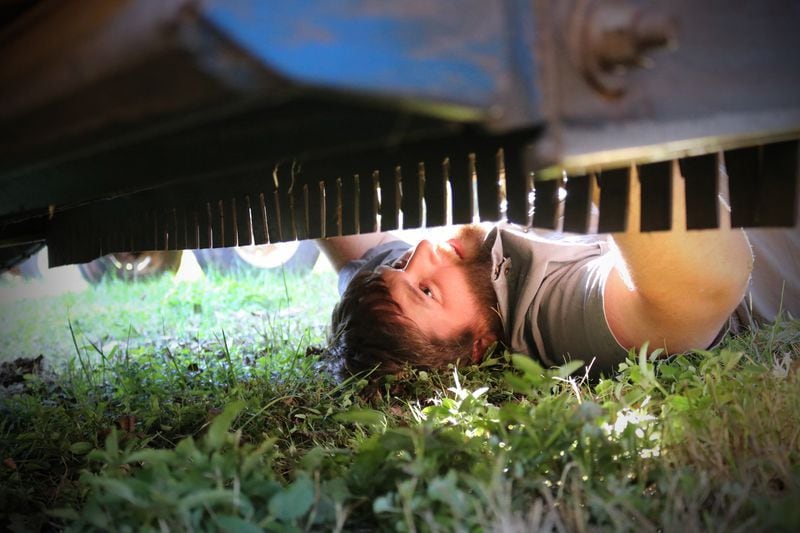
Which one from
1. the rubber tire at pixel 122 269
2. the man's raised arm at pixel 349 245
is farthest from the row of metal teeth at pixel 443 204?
the rubber tire at pixel 122 269

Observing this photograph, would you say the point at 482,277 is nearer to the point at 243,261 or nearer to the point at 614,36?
the point at 614,36

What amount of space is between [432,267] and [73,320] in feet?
7.92

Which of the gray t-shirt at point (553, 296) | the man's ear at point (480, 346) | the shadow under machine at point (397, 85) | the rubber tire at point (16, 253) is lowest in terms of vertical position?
the man's ear at point (480, 346)

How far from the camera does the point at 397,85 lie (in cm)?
71

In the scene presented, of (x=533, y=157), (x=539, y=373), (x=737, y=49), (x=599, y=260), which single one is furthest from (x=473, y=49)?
(x=599, y=260)

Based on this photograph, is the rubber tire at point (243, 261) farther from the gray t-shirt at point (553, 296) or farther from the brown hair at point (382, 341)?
the gray t-shirt at point (553, 296)

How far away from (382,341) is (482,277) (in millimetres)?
467

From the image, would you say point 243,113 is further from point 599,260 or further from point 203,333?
point 203,333

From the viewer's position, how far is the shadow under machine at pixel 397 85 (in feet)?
2.27

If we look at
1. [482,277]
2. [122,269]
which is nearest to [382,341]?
[482,277]

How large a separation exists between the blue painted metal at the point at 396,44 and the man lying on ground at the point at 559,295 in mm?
996

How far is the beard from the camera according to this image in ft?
9.04

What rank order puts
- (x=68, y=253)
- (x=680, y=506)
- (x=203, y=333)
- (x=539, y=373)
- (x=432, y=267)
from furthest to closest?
(x=203, y=333) < (x=432, y=267) < (x=68, y=253) < (x=539, y=373) < (x=680, y=506)

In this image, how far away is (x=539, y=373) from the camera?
1.22 metres
